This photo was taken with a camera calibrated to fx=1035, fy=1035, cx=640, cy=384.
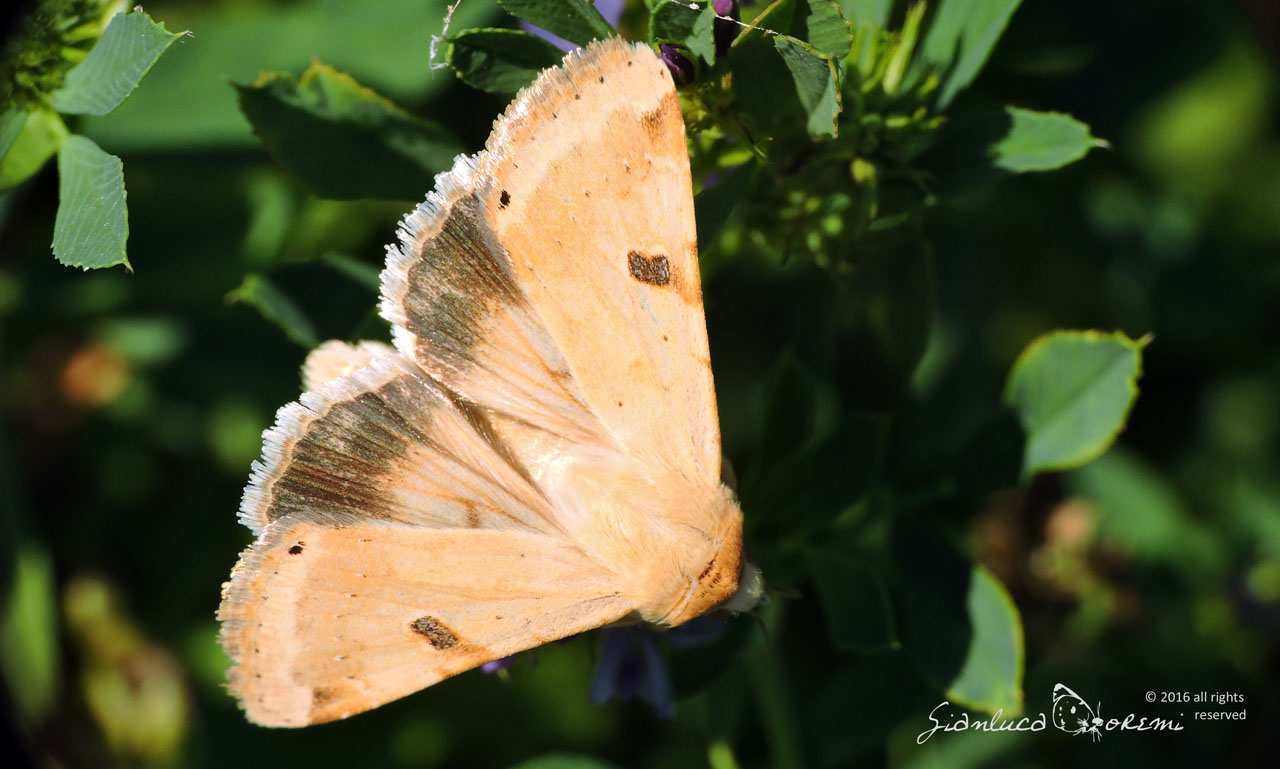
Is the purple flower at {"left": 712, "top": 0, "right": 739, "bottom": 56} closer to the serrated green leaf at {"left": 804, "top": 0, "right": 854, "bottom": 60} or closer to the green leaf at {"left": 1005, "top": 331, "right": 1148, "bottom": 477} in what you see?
the serrated green leaf at {"left": 804, "top": 0, "right": 854, "bottom": 60}

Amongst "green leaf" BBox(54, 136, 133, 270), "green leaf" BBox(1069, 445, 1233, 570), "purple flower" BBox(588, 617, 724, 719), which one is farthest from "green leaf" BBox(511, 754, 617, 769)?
"green leaf" BBox(1069, 445, 1233, 570)

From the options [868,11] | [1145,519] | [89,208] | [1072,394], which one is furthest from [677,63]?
[1145,519]

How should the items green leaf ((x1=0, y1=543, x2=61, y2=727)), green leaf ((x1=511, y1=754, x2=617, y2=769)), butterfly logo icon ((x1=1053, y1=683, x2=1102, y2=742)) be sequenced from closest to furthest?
1. green leaf ((x1=511, y1=754, x2=617, y2=769))
2. butterfly logo icon ((x1=1053, y1=683, x2=1102, y2=742))
3. green leaf ((x1=0, y1=543, x2=61, y2=727))

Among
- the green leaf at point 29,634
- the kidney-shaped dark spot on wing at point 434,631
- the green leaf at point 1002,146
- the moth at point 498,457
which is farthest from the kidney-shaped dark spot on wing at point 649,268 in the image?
the green leaf at point 29,634

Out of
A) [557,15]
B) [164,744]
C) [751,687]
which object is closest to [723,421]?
[751,687]

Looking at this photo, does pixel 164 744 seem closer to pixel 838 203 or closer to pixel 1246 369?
pixel 838 203

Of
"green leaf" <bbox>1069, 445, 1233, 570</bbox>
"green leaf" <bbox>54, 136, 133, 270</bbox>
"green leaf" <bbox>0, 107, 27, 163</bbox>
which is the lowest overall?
"green leaf" <bbox>1069, 445, 1233, 570</bbox>

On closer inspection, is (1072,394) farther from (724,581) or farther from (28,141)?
(28,141)
